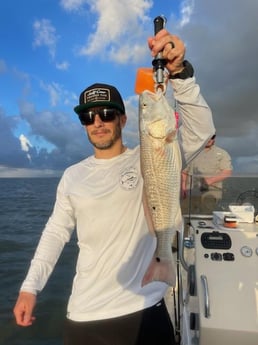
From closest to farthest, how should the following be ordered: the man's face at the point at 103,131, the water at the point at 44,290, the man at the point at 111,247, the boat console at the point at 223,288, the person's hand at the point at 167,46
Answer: the person's hand at the point at 167,46
the man at the point at 111,247
the man's face at the point at 103,131
the boat console at the point at 223,288
the water at the point at 44,290

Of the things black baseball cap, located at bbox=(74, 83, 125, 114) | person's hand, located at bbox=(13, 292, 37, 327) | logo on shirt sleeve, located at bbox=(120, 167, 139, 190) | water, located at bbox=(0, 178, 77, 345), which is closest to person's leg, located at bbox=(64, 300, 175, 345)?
person's hand, located at bbox=(13, 292, 37, 327)

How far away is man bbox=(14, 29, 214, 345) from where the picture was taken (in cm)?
261

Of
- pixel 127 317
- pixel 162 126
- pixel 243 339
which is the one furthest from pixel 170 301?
pixel 162 126

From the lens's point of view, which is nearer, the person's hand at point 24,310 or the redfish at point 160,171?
the redfish at point 160,171

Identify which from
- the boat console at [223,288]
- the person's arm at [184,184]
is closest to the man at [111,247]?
the boat console at [223,288]

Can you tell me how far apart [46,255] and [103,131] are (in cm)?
107

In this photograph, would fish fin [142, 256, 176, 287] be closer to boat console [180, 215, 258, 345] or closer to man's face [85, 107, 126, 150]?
man's face [85, 107, 126, 150]

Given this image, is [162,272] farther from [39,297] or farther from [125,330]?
[39,297]

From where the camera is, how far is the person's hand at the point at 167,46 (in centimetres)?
218

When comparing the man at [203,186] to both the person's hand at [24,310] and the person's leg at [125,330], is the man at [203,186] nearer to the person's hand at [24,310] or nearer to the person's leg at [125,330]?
the person's leg at [125,330]

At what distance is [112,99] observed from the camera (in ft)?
9.28

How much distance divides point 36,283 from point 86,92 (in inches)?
58.1

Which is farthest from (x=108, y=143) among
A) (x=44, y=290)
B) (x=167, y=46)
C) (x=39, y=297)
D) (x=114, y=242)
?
(x=44, y=290)

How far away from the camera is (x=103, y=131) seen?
2.85 meters
